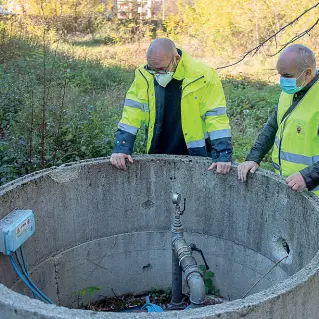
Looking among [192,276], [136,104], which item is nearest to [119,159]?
[136,104]

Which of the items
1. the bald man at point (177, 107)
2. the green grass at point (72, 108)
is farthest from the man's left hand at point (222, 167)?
the green grass at point (72, 108)

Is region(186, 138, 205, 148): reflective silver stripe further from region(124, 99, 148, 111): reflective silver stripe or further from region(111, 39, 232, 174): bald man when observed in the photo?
region(124, 99, 148, 111): reflective silver stripe

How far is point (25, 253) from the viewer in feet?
10.8

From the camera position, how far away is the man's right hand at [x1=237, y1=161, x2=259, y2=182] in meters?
3.39

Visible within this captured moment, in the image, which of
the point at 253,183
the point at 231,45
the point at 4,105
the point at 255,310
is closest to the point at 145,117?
the point at 253,183

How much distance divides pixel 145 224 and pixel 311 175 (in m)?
1.57

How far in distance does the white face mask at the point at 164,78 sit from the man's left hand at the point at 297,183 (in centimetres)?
122

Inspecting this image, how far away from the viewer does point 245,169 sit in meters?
3.39

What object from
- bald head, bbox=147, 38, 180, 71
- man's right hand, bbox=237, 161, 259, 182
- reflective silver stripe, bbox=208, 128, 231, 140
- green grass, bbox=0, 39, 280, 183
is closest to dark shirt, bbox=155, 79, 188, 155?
bald head, bbox=147, 38, 180, 71

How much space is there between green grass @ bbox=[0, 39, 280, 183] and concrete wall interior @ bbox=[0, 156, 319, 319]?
4.20 ft

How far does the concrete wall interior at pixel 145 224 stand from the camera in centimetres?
334

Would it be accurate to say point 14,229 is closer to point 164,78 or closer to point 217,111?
point 164,78

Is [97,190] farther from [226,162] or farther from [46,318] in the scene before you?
[46,318]

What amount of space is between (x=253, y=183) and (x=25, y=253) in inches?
71.3
